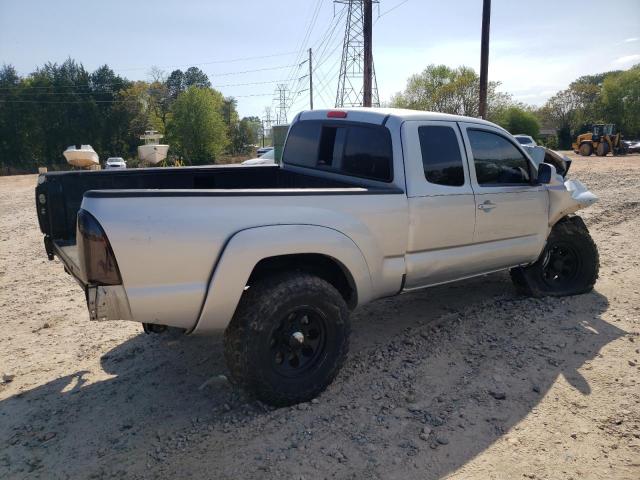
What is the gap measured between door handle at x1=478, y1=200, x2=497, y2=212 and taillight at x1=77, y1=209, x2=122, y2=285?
9.75ft

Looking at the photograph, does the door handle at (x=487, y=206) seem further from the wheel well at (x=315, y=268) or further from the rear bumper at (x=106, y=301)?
the rear bumper at (x=106, y=301)

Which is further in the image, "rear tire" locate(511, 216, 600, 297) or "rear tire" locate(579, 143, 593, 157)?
"rear tire" locate(579, 143, 593, 157)

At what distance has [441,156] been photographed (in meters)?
4.00

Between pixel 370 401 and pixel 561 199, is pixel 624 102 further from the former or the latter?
pixel 370 401

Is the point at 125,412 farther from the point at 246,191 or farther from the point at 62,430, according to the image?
the point at 246,191

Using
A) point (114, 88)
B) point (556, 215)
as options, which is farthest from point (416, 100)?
point (556, 215)

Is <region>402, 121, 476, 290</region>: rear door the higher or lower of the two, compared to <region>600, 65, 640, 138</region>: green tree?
lower

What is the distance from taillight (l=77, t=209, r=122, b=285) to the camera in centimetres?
256

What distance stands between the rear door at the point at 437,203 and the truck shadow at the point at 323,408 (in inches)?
27.5

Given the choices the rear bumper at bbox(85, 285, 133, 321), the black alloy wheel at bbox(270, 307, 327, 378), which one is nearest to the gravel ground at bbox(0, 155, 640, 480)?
the black alloy wheel at bbox(270, 307, 327, 378)

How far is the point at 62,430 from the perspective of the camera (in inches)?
119

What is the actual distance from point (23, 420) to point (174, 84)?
101 metres

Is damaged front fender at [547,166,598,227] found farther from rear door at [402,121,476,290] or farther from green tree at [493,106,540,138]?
green tree at [493,106,540,138]

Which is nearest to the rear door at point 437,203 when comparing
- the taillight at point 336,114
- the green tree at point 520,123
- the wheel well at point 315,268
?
the wheel well at point 315,268
